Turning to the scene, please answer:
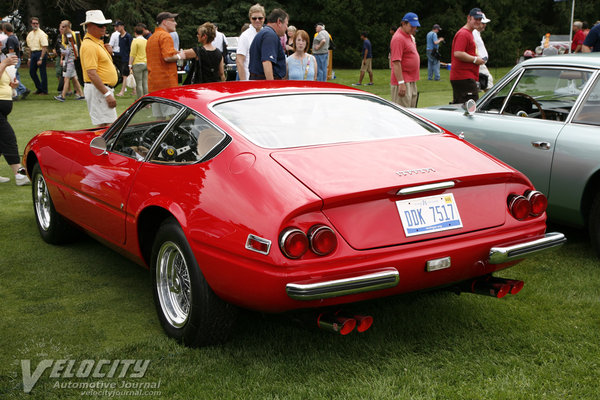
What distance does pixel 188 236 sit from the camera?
135 inches

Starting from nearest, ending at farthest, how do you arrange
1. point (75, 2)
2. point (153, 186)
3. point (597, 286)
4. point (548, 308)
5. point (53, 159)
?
point (153, 186)
point (548, 308)
point (597, 286)
point (53, 159)
point (75, 2)

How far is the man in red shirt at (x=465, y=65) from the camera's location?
29.1 ft

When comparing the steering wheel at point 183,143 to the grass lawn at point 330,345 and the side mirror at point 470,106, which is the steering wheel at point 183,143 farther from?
the side mirror at point 470,106

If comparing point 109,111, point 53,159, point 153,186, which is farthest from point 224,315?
point 109,111

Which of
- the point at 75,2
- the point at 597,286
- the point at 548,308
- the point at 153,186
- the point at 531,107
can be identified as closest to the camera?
the point at 153,186

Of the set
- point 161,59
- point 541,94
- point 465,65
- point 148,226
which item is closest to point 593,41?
point 465,65

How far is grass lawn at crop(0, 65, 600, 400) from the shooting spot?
321 cm

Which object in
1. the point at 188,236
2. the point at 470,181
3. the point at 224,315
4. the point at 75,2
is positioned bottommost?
the point at 224,315

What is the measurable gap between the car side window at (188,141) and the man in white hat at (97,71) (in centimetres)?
360

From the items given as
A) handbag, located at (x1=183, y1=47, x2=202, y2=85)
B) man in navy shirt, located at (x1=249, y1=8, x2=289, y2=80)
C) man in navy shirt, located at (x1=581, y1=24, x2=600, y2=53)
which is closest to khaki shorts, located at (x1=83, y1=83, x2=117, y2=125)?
handbag, located at (x1=183, y1=47, x2=202, y2=85)

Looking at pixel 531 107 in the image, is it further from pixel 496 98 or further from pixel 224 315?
pixel 224 315

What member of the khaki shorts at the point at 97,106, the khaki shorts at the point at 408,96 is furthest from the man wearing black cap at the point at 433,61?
the khaki shorts at the point at 97,106

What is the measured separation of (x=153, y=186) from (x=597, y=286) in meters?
2.98

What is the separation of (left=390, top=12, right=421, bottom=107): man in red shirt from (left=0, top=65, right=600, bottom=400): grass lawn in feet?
17.1
